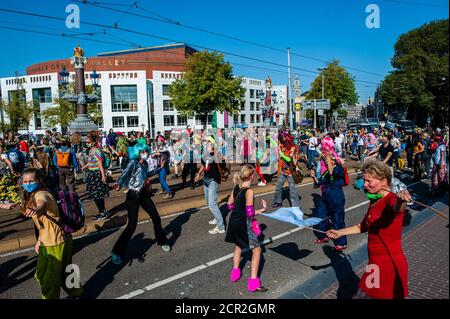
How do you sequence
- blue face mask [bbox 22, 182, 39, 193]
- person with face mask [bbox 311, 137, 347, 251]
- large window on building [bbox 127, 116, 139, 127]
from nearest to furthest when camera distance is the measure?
1. blue face mask [bbox 22, 182, 39, 193]
2. person with face mask [bbox 311, 137, 347, 251]
3. large window on building [bbox 127, 116, 139, 127]

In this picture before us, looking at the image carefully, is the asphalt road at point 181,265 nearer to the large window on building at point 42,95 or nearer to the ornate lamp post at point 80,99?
the ornate lamp post at point 80,99

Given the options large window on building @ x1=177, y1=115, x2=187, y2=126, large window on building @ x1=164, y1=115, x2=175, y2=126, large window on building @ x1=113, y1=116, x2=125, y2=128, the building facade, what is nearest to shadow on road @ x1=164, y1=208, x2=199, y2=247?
the building facade

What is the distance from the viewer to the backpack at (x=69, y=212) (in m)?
3.67

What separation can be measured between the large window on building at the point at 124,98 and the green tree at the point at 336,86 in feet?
91.0

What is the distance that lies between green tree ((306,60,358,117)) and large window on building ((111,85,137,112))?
27724 millimetres

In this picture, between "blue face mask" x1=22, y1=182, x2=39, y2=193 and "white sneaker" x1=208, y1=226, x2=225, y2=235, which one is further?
"white sneaker" x1=208, y1=226, x2=225, y2=235

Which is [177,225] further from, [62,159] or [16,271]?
[62,159]

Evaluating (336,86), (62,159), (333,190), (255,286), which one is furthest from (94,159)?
(336,86)

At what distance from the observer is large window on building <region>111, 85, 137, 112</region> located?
50.3 meters

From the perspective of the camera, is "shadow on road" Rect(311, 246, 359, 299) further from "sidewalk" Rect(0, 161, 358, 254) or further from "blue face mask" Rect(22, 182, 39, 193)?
"sidewalk" Rect(0, 161, 358, 254)

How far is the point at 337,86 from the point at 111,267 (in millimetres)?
43572
